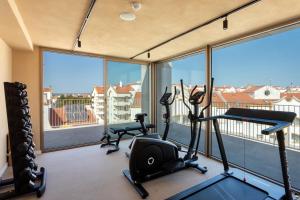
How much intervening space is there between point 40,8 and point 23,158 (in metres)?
1.91

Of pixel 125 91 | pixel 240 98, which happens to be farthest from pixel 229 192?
pixel 125 91

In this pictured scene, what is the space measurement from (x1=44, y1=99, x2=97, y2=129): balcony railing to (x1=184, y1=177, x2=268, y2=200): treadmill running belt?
4260 mm

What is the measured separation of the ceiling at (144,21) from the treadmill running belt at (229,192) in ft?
7.60

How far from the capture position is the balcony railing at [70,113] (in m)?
5.58

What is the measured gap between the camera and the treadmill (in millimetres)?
2012

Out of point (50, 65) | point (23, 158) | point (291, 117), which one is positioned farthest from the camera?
point (50, 65)

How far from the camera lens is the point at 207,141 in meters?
3.72

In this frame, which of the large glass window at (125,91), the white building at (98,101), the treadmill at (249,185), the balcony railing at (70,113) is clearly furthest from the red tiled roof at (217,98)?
the balcony railing at (70,113)

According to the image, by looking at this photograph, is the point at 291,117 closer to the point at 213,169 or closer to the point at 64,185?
the point at 213,169

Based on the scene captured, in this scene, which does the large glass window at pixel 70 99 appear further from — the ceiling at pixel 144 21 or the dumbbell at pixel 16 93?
the dumbbell at pixel 16 93

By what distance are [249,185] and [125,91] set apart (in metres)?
3.80

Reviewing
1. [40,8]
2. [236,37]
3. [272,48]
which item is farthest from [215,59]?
[40,8]

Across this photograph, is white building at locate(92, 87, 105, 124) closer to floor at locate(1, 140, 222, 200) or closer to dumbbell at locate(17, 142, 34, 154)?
floor at locate(1, 140, 222, 200)

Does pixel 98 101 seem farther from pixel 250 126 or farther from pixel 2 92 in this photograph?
pixel 250 126
